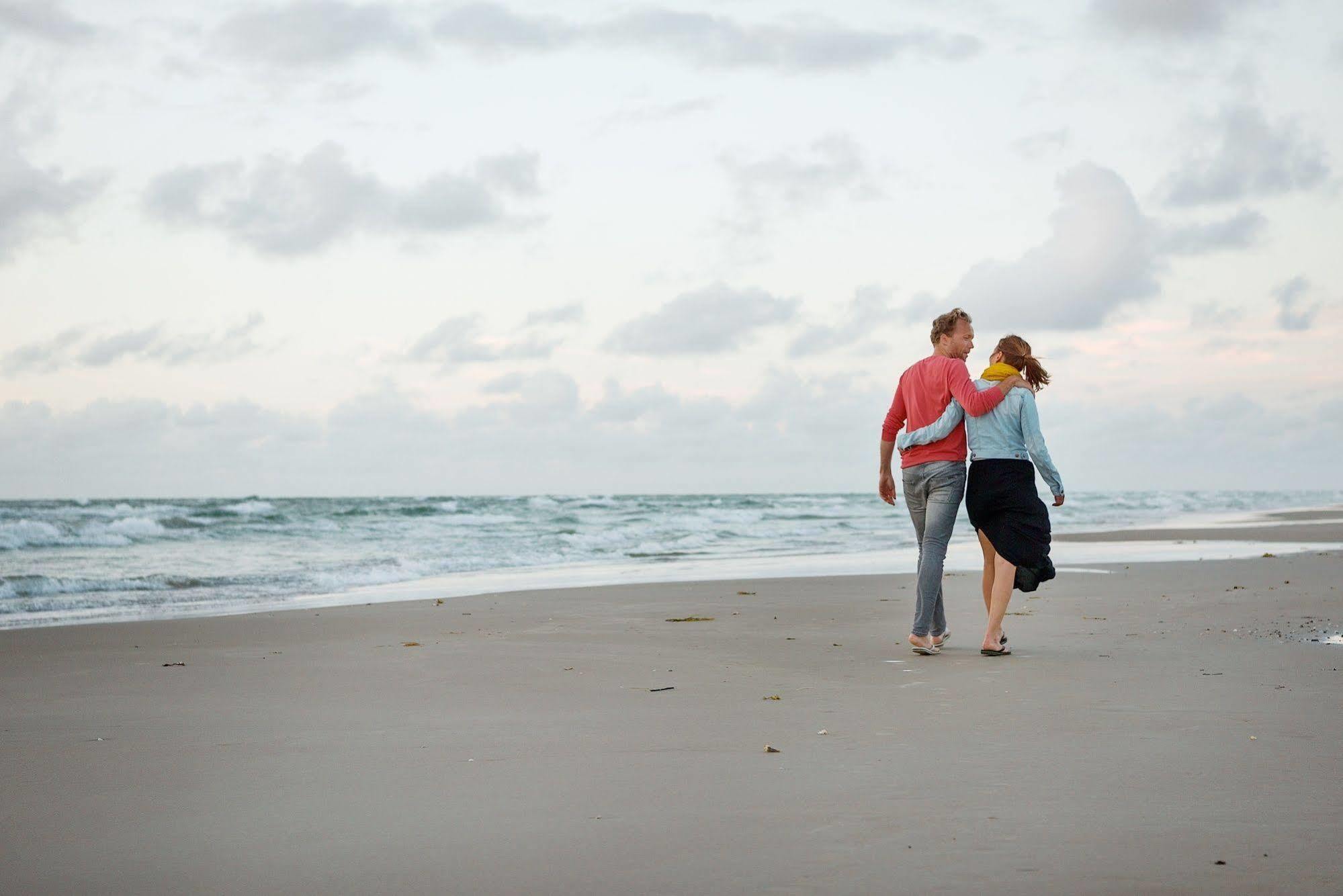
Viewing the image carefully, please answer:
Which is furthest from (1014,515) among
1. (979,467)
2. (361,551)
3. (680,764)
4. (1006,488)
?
(361,551)

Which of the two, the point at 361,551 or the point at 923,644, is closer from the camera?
the point at 923,644

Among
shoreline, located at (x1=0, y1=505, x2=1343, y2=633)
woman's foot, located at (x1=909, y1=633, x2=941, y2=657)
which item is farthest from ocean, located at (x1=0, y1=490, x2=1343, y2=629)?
woman's foot, located at (x1=909, y1=633, x2=941, y2=657)

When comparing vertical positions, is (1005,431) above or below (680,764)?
above

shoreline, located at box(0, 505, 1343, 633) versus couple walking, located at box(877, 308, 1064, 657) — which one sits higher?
couple walking, located at box(877, 308, 1064, 657)

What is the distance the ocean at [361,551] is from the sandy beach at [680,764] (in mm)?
4304

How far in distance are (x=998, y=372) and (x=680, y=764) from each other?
3.19 meters

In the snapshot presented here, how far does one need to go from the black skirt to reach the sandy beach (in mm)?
463

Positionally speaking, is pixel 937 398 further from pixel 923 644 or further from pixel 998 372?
pixel 923 644

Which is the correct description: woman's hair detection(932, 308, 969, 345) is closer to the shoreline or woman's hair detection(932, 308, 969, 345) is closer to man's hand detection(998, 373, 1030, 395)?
man's hand detection(998, 373, 1030, 395)

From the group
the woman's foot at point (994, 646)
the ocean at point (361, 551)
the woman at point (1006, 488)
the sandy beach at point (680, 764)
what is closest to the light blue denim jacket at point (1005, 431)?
the woman at point (1006, 488)

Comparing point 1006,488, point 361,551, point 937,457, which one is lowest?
point 361,551

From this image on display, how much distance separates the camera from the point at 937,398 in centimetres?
574

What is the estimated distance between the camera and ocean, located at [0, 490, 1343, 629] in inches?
419

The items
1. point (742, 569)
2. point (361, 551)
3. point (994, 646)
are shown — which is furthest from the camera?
point (361, 551)
